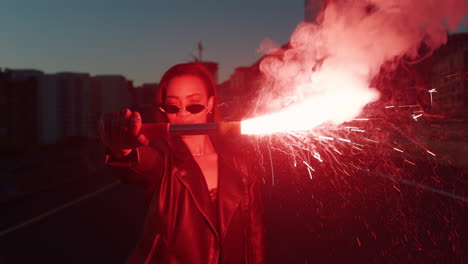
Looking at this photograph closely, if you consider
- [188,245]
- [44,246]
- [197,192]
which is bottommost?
[44,246]

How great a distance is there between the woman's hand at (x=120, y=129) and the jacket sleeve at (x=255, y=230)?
0.90 metres

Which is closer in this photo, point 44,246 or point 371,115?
point 371,115

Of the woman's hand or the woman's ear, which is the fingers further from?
the woman's ear

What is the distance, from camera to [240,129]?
2.33 meters

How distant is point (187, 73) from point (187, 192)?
3.33 feet

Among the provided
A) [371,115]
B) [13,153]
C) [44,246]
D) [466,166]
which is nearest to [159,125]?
[371,115]

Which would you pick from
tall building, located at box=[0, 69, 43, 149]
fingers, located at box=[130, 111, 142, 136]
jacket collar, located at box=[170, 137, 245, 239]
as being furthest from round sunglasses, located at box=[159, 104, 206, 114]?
tall building, located at box=[0, 69, 43, 149]

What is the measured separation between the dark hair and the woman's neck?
0.26 m

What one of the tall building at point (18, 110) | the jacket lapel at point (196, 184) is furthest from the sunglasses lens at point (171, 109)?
the tall building at point (18, 110)

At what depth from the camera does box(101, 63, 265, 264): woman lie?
88.0 inches

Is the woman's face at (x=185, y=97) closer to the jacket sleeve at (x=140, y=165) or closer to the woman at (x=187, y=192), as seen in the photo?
Answer: the woman at (x=187, y=192)

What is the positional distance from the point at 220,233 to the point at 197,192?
0.99 ft

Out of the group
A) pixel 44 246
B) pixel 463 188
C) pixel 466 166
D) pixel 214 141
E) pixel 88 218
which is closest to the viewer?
pixel 214 141

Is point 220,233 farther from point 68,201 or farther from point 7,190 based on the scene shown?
point 7,190
